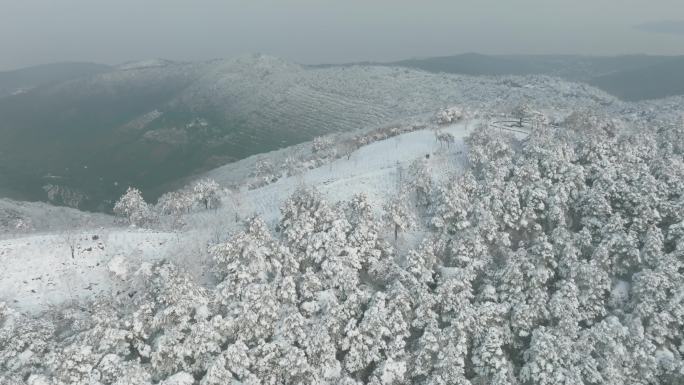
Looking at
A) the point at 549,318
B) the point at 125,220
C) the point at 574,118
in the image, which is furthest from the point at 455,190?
the point at 125,220

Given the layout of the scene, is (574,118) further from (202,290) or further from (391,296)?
(202,290)

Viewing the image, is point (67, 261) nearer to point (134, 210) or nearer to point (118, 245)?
point (118, 245)

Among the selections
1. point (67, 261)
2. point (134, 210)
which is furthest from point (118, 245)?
point (134, 210)

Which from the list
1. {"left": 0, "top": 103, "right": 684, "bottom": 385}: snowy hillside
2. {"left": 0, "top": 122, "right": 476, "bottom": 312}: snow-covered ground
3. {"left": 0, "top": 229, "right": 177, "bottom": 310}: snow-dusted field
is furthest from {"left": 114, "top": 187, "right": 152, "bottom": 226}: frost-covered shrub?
{"left": 0, "top": 229, "right": 177, "bottom": 310}: snow-dusted field

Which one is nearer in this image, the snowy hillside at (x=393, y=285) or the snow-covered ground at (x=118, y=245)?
the snowy hillside at (x=393, y=285)

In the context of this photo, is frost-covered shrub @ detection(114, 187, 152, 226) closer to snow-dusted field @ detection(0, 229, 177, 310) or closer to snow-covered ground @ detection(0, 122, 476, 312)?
snow-covered ground @ detection(0, 122, 476, 312)

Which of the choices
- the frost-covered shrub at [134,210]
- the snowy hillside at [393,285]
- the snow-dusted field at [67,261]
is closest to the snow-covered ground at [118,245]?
the snow-dusted field at [67,261]

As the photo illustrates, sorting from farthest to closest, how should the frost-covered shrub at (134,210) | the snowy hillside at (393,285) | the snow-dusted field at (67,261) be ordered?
1. the frost-covered shrub at (134,210)
2. the snow-dusted field at (67,261)
3. the snowy hillside at (393,285)

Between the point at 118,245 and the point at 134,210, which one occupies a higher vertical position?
the point at 118,245

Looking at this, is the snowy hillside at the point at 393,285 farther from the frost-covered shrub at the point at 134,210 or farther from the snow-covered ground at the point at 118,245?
the frost-covered shrub at the point at 134,210
